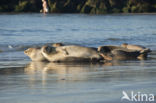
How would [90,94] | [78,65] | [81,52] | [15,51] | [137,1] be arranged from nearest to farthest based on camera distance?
[90,94]
[78,65]
[81,52]
[15,51]
[137,1]

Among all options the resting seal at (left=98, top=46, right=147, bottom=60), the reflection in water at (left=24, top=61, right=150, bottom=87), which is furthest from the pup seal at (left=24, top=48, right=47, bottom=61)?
the resting seal at (left=98, top=46, right=147, bottom=60)

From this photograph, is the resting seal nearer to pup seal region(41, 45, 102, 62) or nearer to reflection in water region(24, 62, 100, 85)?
pup seal region(41, 45, 102, 62)

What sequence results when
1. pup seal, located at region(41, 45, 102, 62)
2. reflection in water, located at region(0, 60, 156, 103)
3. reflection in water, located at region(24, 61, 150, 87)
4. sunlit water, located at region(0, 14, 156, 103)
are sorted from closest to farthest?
1. sunlit water, located at region(0, 14, 156, 103)
2. reflection in water, located at region(0, 60, 156, 103)
3. reflection in water, located at region(24, 61, 150, 87)
4. pup seal, located at region(41, 45, 102, 62)

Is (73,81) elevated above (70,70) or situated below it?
above

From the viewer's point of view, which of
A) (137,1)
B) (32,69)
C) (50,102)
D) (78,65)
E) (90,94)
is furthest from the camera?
(137,1)

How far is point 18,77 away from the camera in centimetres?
938

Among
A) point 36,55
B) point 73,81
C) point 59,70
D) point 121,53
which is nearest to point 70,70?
point 59,70

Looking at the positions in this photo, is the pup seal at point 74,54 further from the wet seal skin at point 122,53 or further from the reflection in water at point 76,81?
the wet seal skin at point 122,53

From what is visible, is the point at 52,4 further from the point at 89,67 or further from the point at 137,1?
the point at 89,67

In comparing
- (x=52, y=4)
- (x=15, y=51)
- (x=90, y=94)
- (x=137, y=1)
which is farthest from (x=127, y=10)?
(x=90, y=94)

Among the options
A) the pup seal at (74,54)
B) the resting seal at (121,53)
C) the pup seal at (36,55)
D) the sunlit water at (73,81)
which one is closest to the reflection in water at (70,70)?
the sunlit water at (73,81)

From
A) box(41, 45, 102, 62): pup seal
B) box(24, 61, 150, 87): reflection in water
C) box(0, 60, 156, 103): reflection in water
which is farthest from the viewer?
box(41, 45, 102, 62): pup seal

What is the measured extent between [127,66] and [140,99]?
4.49 m

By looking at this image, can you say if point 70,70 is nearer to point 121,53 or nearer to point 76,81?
point 76,81
